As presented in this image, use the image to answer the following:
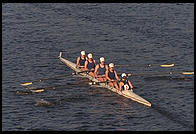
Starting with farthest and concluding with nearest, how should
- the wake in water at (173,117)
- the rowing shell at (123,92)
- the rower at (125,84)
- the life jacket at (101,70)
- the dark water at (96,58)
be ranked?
the life jacket at (101,70), the rower at (125,84), the rowing shell at (123,92), the dark water at (96,58), the wake in water at (173,117)

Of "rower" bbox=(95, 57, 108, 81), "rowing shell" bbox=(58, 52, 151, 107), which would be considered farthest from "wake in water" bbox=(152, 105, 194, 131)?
"rower" bbox=(95, 57, 108, 81)

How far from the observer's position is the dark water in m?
53.1

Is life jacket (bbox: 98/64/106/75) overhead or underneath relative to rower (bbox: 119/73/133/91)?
overhead

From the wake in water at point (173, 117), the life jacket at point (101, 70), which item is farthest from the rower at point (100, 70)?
the wake in water at point (173, 117)

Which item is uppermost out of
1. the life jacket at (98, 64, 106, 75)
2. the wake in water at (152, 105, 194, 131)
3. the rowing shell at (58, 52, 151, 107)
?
the life jacket at (98, 64, 106, 75)

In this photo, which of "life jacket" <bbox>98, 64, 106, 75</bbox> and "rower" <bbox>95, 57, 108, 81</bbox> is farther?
"life jacket" <bbox>98, 64, 106, 75</bbox>

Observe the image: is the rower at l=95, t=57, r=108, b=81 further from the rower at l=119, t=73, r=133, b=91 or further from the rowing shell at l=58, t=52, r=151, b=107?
the rower at l=119, t=73, r=133, b=91

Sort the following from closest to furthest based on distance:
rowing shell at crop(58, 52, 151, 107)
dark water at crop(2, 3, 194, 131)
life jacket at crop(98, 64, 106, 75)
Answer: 1. dark water at crop(2, 3, 194, 131)
2. rowing shell at crop(58, 52, 151, 107)
3. life jacket at crop(98, 64, 106, 75)

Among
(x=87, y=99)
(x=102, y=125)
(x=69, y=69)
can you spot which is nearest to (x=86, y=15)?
(x=69, y=69)

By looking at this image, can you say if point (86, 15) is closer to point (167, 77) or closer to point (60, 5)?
point (60, 5)

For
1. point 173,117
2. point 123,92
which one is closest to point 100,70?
point 123,92

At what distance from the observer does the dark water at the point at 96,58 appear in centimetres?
5309

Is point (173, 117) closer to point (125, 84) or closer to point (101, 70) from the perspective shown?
point (125, 84)

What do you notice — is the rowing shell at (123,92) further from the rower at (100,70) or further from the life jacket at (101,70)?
the life jacket at (101,70)
